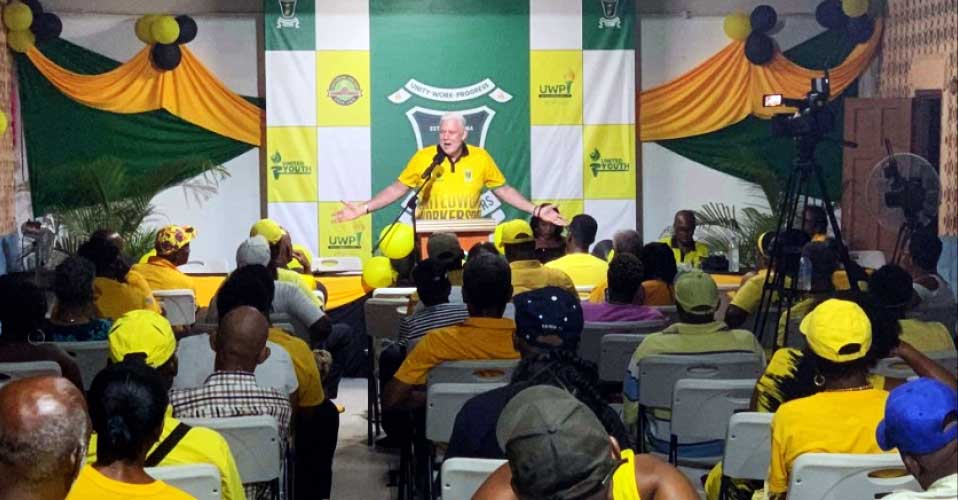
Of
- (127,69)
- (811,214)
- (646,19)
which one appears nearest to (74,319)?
(811,214)

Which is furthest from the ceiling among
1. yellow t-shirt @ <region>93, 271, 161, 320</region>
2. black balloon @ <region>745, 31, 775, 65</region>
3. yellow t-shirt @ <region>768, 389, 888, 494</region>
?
yellow t-shirt @ <region>768, 389, 888, 494</region>

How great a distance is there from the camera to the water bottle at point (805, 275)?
6.05m

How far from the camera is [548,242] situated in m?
7.32

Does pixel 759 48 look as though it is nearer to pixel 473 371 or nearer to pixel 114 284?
pixel 114 284

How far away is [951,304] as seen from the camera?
5.88m

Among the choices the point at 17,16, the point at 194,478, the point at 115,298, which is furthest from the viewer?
the point at 17,16

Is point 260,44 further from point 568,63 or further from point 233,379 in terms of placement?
point 233,379

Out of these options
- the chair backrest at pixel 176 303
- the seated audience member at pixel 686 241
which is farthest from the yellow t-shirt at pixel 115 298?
the seated audience member at pixel 686 241

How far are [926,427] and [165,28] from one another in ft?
28.3

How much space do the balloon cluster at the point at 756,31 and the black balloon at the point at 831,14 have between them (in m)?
0.38

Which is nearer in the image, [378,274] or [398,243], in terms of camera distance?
[378,274]

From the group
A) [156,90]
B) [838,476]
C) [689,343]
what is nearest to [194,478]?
[838,476]

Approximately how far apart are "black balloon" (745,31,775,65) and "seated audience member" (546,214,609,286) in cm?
399

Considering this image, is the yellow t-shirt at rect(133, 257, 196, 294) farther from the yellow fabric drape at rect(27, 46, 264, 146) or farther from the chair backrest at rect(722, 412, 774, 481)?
the chair backrest at rect(722, 412, 774, 481)
